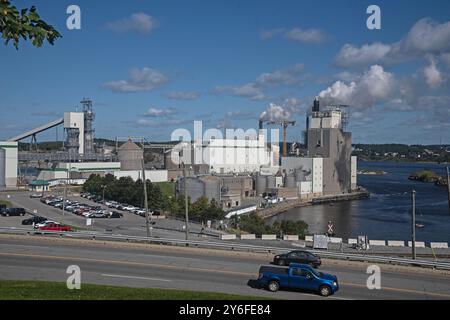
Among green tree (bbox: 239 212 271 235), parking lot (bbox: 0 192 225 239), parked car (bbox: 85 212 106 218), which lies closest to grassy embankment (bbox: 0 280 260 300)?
parking lot (bbox: 0 192 225 239)

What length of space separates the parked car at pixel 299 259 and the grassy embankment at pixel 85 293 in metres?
3.14

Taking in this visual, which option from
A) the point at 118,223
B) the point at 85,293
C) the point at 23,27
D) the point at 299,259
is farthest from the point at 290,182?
the point at 23,27

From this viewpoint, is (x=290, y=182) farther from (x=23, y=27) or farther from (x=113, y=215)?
(x=23, y=27)

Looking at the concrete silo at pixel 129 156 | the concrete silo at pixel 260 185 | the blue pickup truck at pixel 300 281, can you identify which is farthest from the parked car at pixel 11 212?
the concrete silo at pixel 260 185

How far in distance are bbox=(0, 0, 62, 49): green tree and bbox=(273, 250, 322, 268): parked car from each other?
690 cm

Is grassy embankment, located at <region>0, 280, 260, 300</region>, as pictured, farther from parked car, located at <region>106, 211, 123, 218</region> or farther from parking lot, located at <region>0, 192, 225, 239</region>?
parked car, located at <region>106, 211, 123, 218</region>

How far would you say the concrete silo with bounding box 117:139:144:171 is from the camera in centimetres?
5247

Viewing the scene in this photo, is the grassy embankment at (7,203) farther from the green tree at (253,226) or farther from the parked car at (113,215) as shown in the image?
the green tree at (253,226)

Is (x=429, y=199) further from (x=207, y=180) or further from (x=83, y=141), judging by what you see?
(x=83, y=141)

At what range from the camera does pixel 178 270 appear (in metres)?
8.11

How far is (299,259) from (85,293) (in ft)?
15.1

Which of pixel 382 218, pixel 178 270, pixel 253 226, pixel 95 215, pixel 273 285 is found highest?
pixel 273 285

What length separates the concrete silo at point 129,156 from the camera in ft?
172

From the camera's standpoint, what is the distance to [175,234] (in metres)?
17.2
